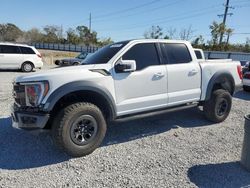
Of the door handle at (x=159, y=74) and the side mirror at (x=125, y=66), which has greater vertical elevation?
the side mirror at (x=125, y=66)

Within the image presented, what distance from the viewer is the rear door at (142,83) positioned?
14.6ft

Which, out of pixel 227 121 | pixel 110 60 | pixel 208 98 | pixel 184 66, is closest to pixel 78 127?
pixel 110 60

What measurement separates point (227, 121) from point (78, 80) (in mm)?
4074

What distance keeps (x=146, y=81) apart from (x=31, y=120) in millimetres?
2133

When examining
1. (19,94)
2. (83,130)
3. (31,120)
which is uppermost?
(19,94)

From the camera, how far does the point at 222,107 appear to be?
6.03 meters

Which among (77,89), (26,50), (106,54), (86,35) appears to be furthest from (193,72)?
(86,35)

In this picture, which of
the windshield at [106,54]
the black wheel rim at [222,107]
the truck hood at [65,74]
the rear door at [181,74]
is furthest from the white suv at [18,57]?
the black wheel rim at [222,107]

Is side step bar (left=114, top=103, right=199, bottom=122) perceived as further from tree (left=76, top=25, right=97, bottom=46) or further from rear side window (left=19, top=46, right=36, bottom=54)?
tree (left=76, top=25, right=97, bottom=46)

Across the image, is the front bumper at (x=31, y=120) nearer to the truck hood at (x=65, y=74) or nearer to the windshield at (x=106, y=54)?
the truck hood at (x=65, y=74)

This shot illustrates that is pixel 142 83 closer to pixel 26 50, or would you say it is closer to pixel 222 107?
pixel 222 107

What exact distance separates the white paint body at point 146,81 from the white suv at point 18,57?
12.7 meters

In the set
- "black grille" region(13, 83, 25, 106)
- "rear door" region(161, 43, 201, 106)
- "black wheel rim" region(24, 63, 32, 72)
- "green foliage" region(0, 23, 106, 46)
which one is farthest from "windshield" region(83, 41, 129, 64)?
"green foliage" region(0, 23, 106, 46)

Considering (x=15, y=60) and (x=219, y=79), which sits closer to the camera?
(x=219, y=79)
